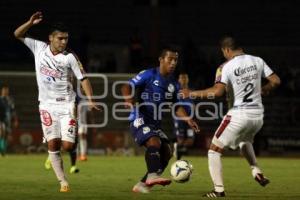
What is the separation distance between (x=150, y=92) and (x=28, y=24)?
2.03m

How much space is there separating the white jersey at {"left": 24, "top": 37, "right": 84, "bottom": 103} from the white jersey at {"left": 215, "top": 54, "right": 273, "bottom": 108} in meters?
2.16

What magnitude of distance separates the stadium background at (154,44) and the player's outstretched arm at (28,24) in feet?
49.0

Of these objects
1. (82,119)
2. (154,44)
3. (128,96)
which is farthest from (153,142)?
(154,44)

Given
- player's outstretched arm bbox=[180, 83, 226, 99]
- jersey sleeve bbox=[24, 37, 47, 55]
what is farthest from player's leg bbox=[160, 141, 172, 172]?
jersey sleeve bbox=[24, 37, 47, 55]

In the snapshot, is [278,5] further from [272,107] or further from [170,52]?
[170,52]

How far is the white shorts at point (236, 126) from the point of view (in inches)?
463

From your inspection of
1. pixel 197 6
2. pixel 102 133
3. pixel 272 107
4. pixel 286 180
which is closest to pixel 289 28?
pixel 197 6

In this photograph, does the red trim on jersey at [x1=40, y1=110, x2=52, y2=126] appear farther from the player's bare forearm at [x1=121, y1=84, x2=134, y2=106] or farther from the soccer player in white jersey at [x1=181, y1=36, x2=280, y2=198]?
the soccer player in white jersey at [x1=181, y1=36, x2=280, y2=198]

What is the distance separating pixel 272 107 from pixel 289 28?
6609 mm

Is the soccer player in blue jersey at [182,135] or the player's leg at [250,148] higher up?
the player's leg at [250,148]

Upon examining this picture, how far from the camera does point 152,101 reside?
481 inches

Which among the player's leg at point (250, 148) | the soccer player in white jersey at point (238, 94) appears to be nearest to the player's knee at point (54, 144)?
the soccer player in white jersey at point (238, 94)

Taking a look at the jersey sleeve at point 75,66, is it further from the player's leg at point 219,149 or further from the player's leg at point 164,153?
the player's leg at point 219,149

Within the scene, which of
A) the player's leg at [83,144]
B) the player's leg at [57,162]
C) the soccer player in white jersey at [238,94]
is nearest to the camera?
the soccer player in white jersey at [238,94]
